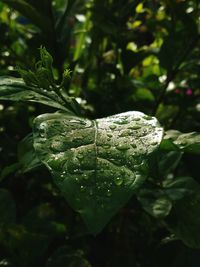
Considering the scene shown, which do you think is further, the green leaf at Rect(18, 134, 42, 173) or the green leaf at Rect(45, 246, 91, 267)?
the green leaf at Rect(45, 246, 91, 267)

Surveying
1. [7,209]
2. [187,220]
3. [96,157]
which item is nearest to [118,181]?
[96,157]

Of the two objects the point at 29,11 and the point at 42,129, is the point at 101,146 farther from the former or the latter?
the point at 29,11

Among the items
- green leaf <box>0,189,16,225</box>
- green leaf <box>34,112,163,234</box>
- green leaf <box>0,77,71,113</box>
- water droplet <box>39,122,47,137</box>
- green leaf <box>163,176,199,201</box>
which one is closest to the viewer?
green leaf <box>34,112,163,234</box>

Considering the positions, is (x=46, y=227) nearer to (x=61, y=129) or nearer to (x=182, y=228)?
(x=182, y=228)

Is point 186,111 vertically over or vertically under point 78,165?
under

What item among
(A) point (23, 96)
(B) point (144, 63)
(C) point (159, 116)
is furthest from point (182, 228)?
(B) point (144, 63)

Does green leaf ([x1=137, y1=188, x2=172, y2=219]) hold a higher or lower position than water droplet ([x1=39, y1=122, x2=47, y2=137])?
lower

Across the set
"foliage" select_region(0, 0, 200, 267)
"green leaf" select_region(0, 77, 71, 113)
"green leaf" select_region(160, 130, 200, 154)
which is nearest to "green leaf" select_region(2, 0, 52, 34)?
"foliage" select_region(0, 0, 200, 267)

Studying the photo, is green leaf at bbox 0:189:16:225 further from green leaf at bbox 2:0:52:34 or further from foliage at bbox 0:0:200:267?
green leaf at bbox 2:0:52:34
